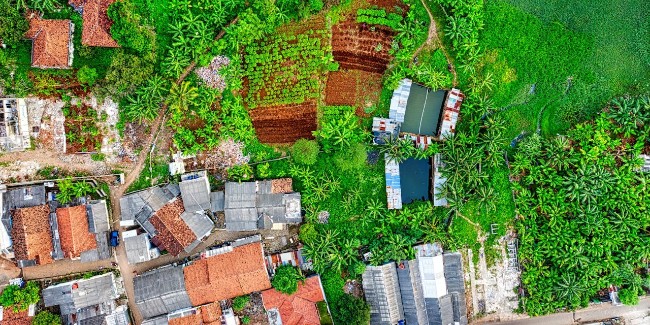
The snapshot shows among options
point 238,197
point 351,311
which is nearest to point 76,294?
point 238,197

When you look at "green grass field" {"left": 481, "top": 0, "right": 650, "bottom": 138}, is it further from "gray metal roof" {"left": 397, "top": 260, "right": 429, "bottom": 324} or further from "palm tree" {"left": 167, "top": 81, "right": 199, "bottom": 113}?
"palm tree" {"left": 167, "top": 81, "right": 199, "bottom": 113}

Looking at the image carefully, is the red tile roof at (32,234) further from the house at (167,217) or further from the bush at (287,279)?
the bush at (287,279)

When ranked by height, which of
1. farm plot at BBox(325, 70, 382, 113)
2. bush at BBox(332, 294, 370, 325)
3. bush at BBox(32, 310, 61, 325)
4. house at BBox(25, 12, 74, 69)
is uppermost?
house at BBox(25, 12, 74, 69)

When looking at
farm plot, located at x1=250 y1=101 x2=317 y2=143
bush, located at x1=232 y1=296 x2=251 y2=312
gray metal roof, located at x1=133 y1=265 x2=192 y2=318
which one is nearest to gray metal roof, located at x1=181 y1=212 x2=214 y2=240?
gray metal roof, located at x1=133 y1=265 x2=192 y2=318

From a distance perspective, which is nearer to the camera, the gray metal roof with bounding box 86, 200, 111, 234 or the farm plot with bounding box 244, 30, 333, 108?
the gray metal roof with bounding box 86, 200, 111, 234

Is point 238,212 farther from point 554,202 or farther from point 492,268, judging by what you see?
point 554,202

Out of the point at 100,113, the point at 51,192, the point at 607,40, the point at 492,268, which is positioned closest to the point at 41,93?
the point at 100,113
